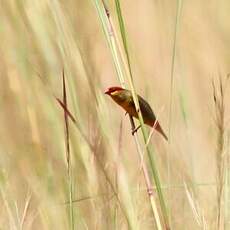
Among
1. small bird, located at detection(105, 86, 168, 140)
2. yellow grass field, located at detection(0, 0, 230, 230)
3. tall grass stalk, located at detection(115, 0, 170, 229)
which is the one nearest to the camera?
tall grass stalk, located at detection(115, 0, 170, 229)

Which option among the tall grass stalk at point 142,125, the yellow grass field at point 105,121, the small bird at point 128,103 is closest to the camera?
the tall grass stalk at point 142,125

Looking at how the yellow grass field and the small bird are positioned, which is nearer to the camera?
the small bird

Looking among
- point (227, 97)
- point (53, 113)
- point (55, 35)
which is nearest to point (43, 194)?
point (53, 113)

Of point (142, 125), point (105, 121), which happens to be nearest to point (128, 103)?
point (142, 125)

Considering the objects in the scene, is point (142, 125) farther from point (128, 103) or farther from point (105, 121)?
point (105, 121)

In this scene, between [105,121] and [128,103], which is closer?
[128,103]

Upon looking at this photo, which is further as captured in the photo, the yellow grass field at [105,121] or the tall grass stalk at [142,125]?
the yellow grass field at [105,121]

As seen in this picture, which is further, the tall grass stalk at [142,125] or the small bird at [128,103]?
the small bird at [128,103]

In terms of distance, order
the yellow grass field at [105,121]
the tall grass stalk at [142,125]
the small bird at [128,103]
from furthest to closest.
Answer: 1. the yellow grass field at [105,121]
2. the small bird at [128,103]
3. the tall grass stalk at [142,125]

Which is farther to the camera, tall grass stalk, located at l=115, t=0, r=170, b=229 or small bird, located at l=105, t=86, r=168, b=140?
small bird, located at l=105, t=86, r=168, b=140

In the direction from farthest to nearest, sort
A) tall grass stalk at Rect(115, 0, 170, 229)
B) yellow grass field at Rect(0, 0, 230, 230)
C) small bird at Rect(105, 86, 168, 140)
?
yellow grass field at Rect(0, 0, 230, 230), small bird at Rect(105, 86, 168, 140), tall grass stalk at Rect(115, 0, 170, 229)

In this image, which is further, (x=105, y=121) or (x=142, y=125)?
(x=105, y=121)

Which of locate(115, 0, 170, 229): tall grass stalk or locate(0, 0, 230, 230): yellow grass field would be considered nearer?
locate(115, 0, 170, 229): tall grass stalk

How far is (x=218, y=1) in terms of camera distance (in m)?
3.23
